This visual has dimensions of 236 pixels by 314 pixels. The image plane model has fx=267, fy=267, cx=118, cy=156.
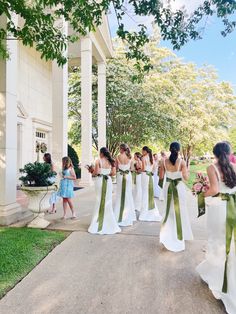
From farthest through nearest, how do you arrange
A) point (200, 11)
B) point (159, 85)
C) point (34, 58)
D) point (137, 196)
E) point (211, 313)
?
point (159, 85) → point (34, 58) → point (137, 196) → point (200, 11) → point (211, 313)

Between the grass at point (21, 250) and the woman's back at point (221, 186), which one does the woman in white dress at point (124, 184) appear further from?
the woman's back at point (221, 186)

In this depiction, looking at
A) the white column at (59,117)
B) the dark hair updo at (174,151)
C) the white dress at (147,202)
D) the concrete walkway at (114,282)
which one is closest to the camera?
the concrete walkway at (114,282)

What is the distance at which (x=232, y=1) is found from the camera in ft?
12.1

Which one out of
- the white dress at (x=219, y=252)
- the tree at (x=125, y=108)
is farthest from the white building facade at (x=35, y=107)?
the white dress at (x=219, y=252)

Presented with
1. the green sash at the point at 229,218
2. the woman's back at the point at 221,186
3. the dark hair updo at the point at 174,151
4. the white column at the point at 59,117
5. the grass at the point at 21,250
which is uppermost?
the white column at the point at 59,117

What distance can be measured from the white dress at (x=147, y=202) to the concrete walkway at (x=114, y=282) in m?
1.83

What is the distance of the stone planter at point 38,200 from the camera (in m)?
5.70

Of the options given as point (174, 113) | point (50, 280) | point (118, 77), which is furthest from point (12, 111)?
point (174, 113)

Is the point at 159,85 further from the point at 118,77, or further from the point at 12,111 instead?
the point at 12,111

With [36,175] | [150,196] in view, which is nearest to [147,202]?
[150,196]

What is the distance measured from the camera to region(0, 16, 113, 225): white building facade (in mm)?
5785

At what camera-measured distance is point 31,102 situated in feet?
43.7

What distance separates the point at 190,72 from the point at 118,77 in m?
7.89

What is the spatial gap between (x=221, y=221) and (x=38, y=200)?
401 cm
